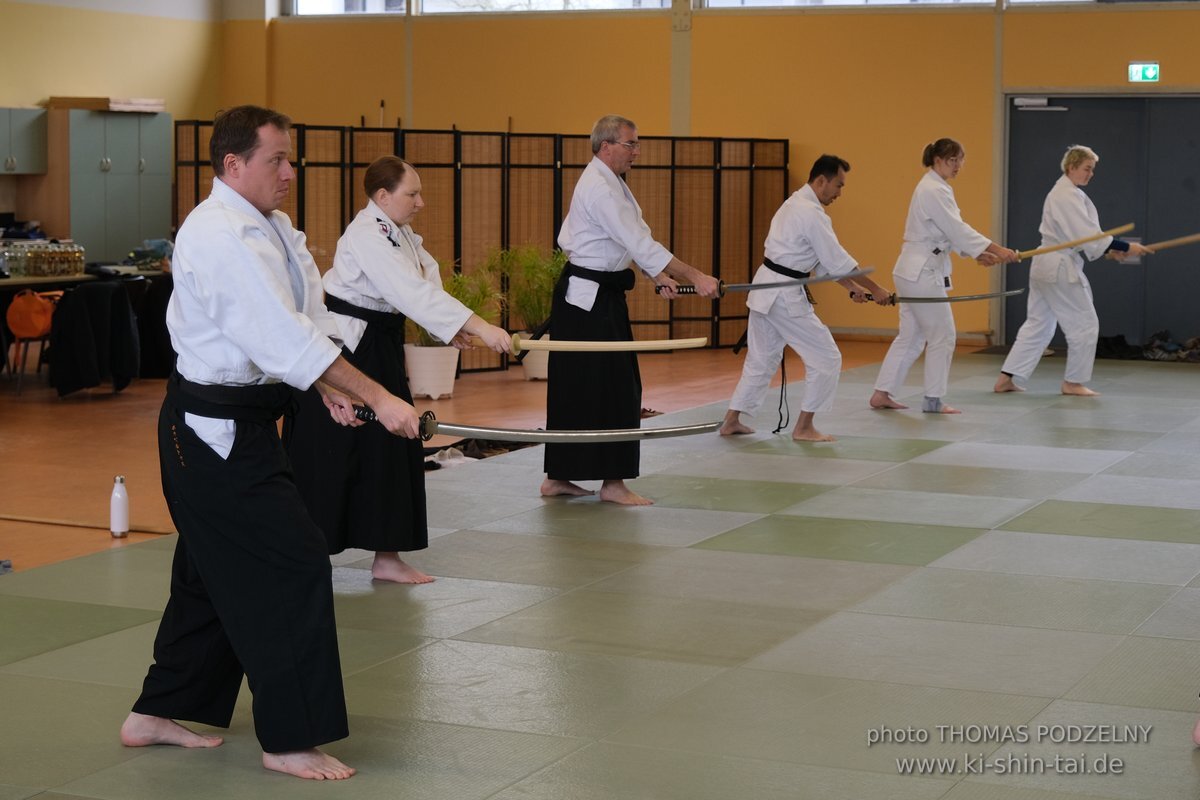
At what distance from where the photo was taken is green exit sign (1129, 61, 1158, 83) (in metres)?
13.2

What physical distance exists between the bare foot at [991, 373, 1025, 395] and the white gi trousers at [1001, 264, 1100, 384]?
8 centimetres

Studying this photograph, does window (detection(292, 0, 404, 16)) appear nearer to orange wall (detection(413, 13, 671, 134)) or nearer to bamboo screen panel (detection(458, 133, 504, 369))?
orange wall (detection(413, 13, 671, 134))

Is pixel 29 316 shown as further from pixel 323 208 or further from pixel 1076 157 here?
pixel 1076 157

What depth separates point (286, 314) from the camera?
3408mm

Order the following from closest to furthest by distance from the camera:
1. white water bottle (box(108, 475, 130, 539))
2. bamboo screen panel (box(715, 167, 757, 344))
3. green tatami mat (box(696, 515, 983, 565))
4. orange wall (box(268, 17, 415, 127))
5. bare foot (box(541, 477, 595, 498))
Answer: green tatami mat (box(696, 515, 983, 565)) → white water bottle (box(108, 475, 130, 539)) → bare foot (box(541, 477, 595, 498)) → bamboo screen panel (box(715, 167, 757, 344)) → orange wall (box(268, 17, 415, 127))

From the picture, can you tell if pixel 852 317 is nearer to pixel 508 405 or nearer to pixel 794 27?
pixel 794 27

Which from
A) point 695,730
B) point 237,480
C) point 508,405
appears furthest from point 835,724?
point 508,405

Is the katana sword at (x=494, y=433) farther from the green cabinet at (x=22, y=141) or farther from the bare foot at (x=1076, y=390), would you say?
the green cabinet at (x=22, y=141)

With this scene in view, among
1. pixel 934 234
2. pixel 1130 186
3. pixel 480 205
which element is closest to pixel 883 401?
pixel 934 234

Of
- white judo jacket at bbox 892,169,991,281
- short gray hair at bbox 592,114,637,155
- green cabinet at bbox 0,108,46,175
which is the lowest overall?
white judo jacket at bbox 892,169,991,281

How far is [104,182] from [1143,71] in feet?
32.6

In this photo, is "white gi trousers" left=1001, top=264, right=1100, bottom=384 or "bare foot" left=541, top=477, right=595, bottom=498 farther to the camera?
"white gi trousers" left=1001, top=264, right=1100, bottom=384

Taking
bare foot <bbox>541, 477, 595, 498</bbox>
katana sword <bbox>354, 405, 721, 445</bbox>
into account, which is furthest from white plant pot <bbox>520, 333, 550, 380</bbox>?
katana sword <bbox>354, 405, 721, 445</bbox>

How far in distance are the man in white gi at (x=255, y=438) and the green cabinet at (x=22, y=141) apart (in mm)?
11630
